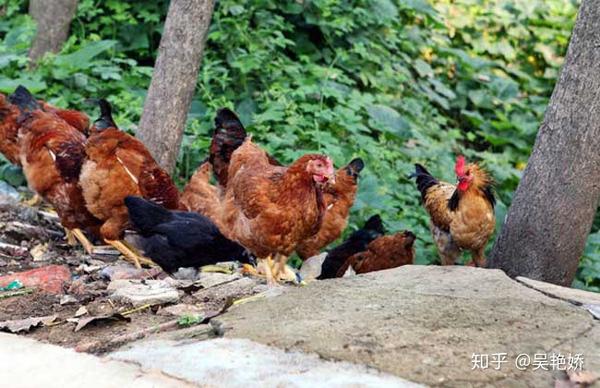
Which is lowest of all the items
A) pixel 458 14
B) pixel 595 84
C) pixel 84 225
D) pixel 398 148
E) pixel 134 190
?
pixel 84 225

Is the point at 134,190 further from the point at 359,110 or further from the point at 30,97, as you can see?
the point at 359,110

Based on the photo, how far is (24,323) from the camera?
426 centimetres

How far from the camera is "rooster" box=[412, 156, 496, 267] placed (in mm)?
6332

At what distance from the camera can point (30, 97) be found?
23.2ft

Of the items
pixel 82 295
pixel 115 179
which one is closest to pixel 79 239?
pixel 115 179

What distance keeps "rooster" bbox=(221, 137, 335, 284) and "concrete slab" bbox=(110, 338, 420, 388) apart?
5.67 ft

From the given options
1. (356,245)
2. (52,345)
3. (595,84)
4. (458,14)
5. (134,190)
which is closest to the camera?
(52,345)

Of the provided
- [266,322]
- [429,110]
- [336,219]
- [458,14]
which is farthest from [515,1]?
[266,322]

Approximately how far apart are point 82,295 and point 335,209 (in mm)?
2571

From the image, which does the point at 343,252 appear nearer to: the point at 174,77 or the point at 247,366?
the point at 174,77

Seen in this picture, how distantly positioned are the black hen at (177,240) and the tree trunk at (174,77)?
4.48 feet

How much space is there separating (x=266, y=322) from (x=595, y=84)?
295cm

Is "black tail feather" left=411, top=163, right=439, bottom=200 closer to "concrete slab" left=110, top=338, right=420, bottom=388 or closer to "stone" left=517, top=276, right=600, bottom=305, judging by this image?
"stone" left=517, top=276, right=600, bottom=305

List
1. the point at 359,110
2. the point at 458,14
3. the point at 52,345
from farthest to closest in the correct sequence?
the point at 458,14 < the point at 359,110 < the point at 52,345
